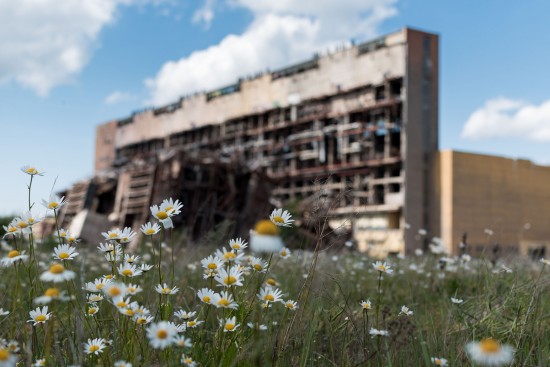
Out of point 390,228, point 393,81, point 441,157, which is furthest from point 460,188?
point 393,81

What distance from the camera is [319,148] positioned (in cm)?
2669

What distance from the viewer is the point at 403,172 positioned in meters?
23.2

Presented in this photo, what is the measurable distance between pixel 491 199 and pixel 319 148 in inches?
309

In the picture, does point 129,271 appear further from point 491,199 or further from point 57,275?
point 491,199

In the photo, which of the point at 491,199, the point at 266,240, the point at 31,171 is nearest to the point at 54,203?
the point at 31,171

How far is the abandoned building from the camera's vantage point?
14.6 meters

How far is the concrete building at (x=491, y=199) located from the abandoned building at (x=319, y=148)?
88cm

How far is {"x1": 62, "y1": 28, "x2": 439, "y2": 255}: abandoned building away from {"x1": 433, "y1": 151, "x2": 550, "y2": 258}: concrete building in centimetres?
88

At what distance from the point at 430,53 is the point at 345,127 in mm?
A: 4731

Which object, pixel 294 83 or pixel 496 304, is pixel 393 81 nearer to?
pixel 294 83

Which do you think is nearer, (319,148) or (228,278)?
(228,278)

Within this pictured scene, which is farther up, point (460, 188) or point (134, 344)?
point (460, 188)

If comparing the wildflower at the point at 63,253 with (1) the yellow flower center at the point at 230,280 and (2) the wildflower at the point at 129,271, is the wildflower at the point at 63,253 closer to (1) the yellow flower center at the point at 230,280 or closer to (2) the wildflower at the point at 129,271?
(2) the wildflower at the point at 129,271

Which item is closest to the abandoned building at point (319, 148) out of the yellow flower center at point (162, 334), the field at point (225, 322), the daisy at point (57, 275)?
A: the field at point (225, 322)
